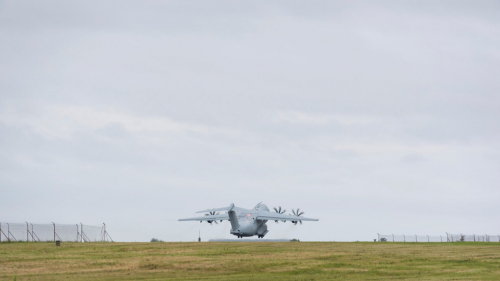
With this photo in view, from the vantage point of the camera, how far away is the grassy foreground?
47688 mm

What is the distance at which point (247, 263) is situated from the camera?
53031mm

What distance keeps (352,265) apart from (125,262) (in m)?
16.1

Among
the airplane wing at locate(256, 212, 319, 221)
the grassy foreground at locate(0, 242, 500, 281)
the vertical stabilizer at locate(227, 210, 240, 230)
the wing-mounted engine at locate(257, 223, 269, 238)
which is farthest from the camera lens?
the wing-mounted engine at locate(257, 223, 269, 238)

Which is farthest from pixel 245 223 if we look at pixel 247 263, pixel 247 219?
pixel 247 263

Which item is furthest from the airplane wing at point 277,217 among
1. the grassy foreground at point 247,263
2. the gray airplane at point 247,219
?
the grassy foreground at point 247,263

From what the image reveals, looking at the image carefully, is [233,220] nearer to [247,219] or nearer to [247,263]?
[247,219]

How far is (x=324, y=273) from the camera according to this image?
160 ft

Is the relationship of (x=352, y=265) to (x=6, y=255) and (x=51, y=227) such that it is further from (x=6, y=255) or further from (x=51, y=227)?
(x=51, y=227)

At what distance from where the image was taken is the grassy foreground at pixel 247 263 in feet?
156

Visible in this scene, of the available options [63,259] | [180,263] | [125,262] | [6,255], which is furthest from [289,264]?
[6,255]

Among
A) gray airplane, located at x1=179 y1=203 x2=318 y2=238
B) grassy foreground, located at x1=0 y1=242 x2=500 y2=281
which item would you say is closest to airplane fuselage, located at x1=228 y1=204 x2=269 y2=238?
gray airplane, located at x1=179 y1=203 x2=318 y2=238

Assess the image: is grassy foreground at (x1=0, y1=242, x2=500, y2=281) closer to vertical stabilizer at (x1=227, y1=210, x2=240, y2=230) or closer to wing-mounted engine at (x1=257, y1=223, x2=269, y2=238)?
vertical stabilizer at (x1=227, y1=210, x2=240, y2=230)

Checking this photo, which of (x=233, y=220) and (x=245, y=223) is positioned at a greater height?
(x=233, y=220)

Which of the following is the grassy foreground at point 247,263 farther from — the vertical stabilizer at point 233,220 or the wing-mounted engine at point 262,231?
the wing-mounted engine at point 262,231
